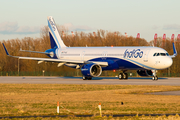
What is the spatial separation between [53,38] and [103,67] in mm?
14668

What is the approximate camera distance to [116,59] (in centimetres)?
5231

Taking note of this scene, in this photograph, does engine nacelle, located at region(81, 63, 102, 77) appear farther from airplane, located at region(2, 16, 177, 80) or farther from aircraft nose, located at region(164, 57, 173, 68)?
aircraft nose, located at region(164, 57, 173, 68)

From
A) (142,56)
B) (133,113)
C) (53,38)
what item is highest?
(53,38)

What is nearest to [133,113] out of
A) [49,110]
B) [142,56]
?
[49,110]

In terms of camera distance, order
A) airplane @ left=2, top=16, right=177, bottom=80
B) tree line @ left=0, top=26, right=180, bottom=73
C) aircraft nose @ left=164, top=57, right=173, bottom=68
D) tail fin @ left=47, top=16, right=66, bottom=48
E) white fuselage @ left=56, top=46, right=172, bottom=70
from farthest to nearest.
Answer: tree line @ left=0, top=26, right=180, bottom=73, tail fin @ left=47, top=16, right=66, bottom=48, airplane @ left=2, top=16, right=177, bottom=80, white fuselage @ left=56, top=46, right=172, bottom=70, aircraft nose @ left=164, top=57, right=173, bottom=68

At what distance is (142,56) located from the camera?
49.5 metres

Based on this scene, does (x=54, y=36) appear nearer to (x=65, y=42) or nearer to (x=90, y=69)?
(x=90, y=69)

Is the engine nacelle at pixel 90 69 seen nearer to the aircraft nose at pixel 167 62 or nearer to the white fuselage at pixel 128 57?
the white fuselage at pixel 128 57

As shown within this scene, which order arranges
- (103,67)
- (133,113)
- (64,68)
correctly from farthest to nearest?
(64,68) → (103,67) → (133,113)

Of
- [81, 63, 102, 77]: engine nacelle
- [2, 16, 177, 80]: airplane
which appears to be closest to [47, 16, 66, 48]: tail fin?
[2, 16, 177, 80]: airplane

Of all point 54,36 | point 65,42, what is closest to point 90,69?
point 54,36

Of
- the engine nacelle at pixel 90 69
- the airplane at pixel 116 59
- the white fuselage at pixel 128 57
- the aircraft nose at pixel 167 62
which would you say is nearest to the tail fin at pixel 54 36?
the airplane at pixel 116 59

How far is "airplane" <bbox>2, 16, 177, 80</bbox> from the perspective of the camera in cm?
4897

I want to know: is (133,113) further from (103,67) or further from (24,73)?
(24,73)
